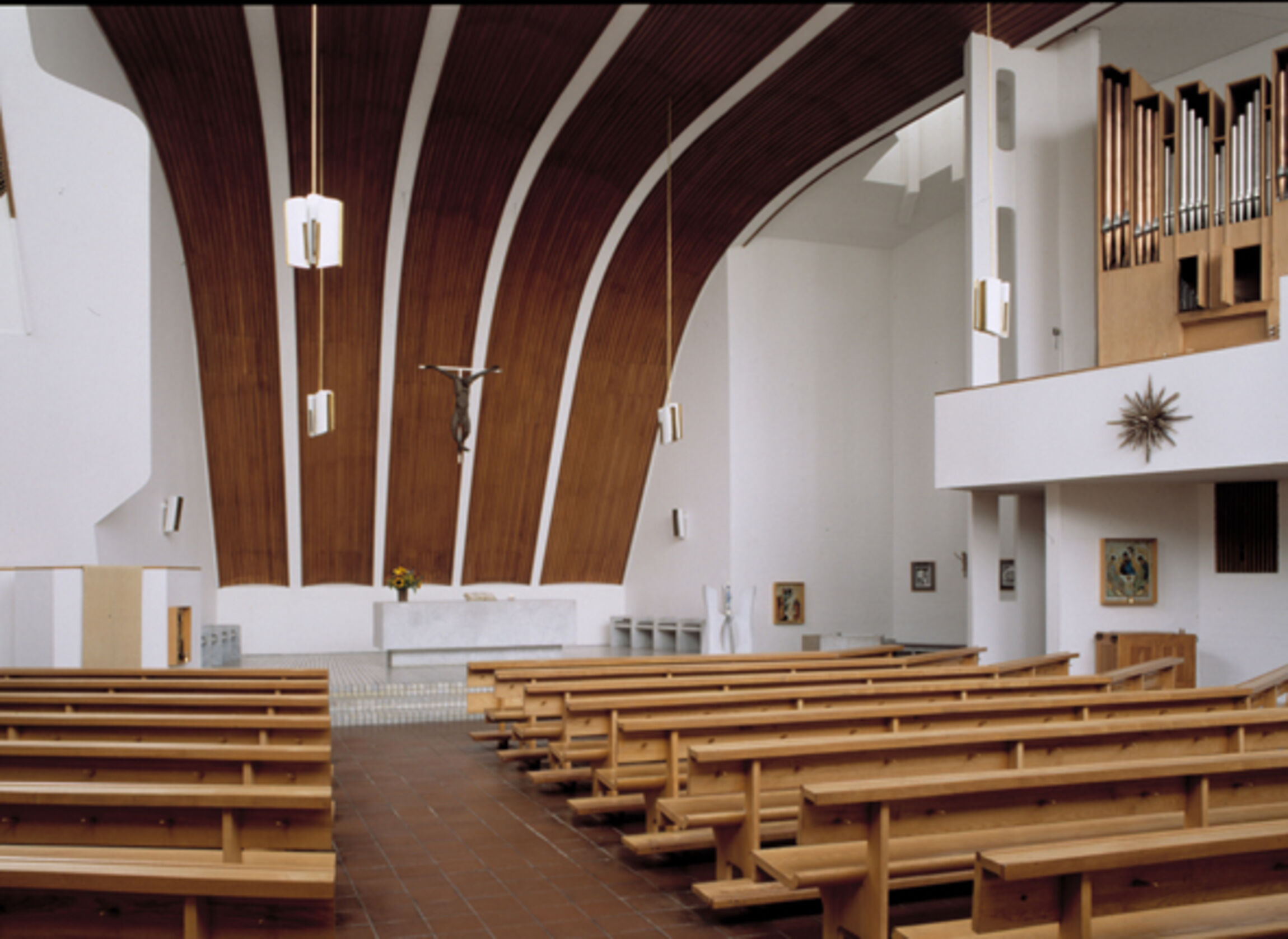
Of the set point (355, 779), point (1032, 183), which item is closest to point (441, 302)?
point (1032, 183)

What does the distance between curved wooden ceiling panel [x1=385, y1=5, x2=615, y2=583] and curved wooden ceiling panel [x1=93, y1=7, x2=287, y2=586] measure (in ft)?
4.98

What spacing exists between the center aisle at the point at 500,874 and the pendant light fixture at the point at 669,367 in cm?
432

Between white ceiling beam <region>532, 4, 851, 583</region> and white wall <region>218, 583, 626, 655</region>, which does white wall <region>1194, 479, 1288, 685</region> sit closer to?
white ceiling beam <region>532, 4, 851, 583</region>

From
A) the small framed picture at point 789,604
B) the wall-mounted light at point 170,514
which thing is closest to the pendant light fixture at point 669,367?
the small framed picture at point 789,604

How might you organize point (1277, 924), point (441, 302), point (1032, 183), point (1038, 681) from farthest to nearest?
point (441, 302)
point (1032, 183)
point (1038, 681)
point (1277, 924)

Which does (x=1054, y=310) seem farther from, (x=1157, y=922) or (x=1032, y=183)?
Answer: (x=1157, y=922)

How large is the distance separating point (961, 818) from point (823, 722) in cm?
113

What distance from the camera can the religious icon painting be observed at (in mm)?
9289

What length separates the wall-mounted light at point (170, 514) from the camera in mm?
10680

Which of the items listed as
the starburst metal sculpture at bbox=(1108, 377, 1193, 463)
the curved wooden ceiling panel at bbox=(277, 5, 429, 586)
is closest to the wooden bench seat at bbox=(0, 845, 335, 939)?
the starburst metal sculpture at bbox=(1108, 377, 1193, 463)

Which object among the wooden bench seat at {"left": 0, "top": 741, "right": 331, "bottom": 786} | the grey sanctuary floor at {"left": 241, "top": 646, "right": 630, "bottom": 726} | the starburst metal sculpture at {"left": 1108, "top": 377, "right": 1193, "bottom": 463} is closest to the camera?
the wooden bench seat at {"left": 0, "top": 741, "right": 331, "bottom": 786}

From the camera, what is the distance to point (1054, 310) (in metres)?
10.1

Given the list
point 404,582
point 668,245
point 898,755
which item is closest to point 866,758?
point 898,755

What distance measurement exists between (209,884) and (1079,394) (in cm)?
812
